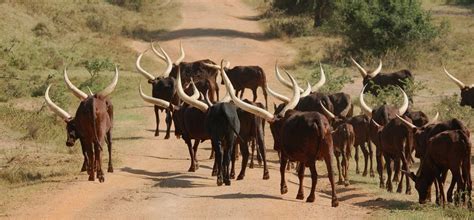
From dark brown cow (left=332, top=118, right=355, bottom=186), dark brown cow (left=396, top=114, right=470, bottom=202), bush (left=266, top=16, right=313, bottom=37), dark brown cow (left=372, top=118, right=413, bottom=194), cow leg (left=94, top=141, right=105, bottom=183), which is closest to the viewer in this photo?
dark brown cow (left=396, top=114, right=470, bottom=202)

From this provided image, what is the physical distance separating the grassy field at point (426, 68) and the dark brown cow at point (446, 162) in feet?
1.14

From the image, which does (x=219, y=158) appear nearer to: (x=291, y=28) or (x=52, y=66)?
(x=52, y=66)

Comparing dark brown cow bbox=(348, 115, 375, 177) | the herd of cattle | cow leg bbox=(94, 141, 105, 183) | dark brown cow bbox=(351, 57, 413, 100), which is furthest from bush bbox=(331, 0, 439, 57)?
cow leg bbox=(94, 141, 105, 183)

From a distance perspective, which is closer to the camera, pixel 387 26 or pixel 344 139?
pixel 344 139

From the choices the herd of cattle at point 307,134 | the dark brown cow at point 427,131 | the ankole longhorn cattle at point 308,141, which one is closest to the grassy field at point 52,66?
the herd of cattle at point 307,134

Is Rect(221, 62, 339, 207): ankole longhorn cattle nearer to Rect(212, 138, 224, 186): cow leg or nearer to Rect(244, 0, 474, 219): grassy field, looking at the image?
Rect(244, 0, 474, 219): grassy field

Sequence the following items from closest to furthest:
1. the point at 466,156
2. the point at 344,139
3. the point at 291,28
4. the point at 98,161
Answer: the point at 466,156
the point at 98,161
the point at 344,139
the point at 291,28

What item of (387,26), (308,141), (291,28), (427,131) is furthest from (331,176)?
(291,28)

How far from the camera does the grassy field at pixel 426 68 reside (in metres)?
14.1

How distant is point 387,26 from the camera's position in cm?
3800

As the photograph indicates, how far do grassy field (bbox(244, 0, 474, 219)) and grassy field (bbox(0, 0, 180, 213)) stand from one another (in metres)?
5.63

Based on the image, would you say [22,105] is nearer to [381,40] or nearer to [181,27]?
[381,40]

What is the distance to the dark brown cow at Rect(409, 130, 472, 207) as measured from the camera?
13891 millimetres

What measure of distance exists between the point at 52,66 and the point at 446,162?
22.3 meters
